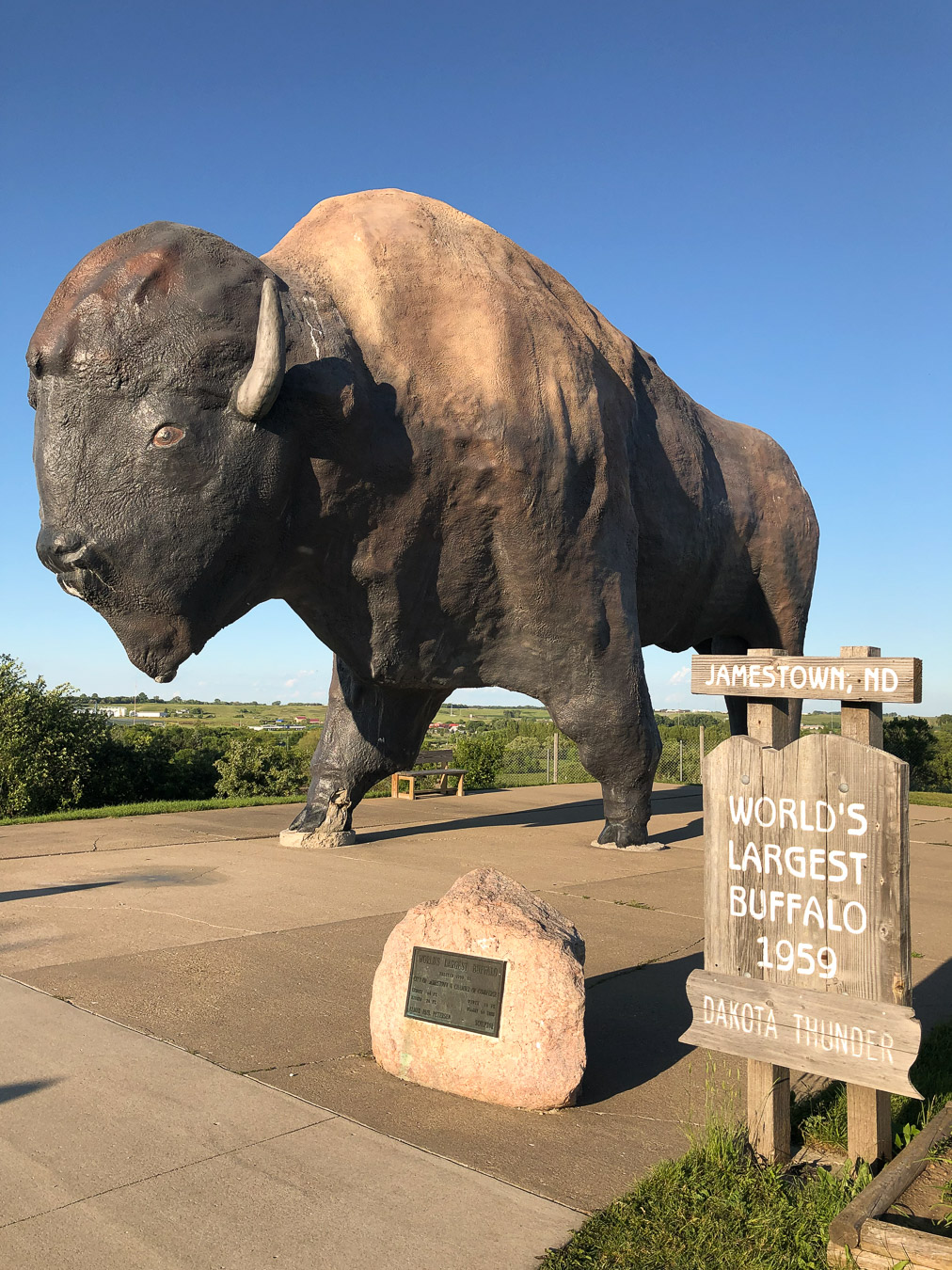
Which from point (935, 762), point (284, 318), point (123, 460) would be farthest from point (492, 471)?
point (935, 762)

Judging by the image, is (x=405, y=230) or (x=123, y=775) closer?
(x=405, y=230)

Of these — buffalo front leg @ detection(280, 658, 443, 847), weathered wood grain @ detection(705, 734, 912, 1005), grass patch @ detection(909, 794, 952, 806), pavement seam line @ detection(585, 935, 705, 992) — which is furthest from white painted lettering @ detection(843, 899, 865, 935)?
grass patch @ detection(909, 794, 952, 806)

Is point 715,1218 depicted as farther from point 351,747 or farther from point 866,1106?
point 351,747

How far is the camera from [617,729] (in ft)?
25.6

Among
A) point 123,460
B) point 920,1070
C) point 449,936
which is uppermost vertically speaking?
point 123,460

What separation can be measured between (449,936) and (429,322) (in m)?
4.30

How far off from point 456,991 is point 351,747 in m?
5.25

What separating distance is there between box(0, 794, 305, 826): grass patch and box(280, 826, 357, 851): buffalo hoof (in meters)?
2.73

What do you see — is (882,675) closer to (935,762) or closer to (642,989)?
(642,989)

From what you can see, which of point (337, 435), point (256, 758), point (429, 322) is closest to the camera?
point (337, 435)

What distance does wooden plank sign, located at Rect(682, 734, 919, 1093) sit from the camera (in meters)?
2.81

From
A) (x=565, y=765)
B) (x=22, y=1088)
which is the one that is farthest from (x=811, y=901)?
(x=565, y=765)

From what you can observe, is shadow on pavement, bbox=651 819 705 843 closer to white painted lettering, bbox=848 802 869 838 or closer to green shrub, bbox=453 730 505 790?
green shrub, bbox=453 730 505 790

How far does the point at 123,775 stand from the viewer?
41.4ft
